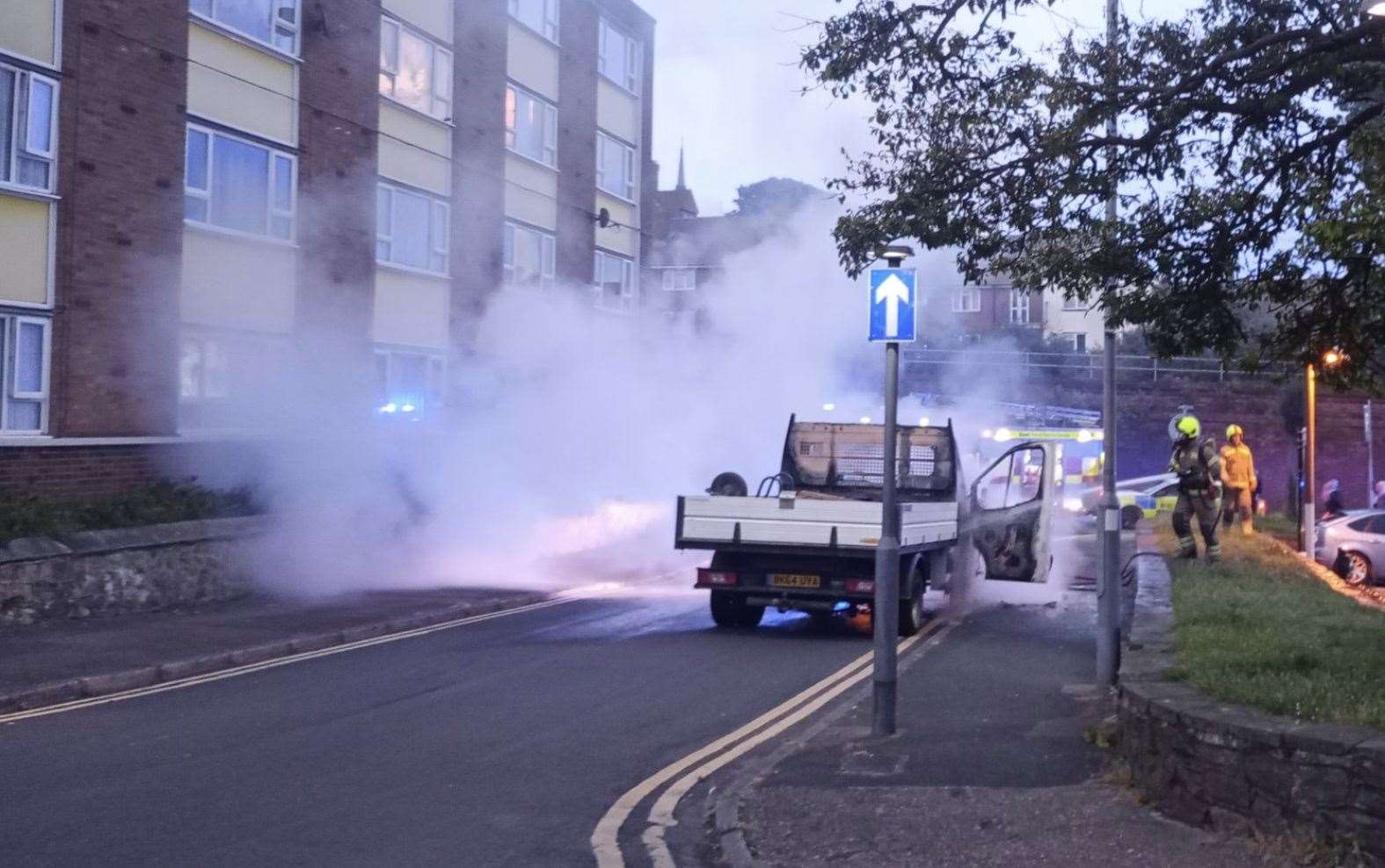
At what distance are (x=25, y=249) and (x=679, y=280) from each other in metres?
15.6

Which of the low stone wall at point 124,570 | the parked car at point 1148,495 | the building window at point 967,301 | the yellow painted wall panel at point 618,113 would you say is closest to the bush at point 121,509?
the low stone wall at point 124,570

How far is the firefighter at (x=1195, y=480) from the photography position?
48.2 ft

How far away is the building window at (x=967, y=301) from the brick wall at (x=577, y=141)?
1142cm

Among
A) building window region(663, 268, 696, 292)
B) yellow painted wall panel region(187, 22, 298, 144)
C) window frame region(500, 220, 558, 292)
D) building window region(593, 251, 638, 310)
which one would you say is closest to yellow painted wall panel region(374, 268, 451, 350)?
window frame region(500, 220, 558, 292)

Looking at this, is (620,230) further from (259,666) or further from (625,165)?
(259,666)

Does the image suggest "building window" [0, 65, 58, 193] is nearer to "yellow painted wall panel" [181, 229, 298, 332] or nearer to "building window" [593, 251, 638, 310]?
"yellow painted wall panel" [181, 229, 298, 332]

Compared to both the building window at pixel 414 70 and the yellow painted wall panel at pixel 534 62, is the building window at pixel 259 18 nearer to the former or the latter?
the building window at pixel 414 70

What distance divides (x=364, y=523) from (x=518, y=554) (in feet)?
9.77

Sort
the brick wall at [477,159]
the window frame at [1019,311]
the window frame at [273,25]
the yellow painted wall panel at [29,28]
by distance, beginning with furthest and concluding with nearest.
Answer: the window frame at [1019,311] < the brick wall at [477,159] < the window frame at [273,25] < the yellow painted wall panel at [29,28]

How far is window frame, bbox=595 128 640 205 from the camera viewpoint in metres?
29.0

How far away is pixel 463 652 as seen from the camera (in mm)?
12633

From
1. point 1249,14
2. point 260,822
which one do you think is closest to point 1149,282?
point 1249,14

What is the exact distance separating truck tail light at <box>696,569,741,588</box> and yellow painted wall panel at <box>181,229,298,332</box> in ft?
25.9

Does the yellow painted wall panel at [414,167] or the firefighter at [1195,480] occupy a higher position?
the yellow painted wall panel at [414,167]
